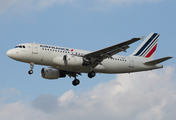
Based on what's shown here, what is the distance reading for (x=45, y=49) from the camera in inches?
1681

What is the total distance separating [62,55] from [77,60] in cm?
220

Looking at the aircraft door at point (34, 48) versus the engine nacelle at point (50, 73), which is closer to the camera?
the aircraft door at point (34, 48)

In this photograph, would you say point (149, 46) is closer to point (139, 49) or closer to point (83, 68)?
point (139, 49)

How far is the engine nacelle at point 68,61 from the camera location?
42.1 meters

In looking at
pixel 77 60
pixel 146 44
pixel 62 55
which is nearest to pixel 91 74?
pixel 77 60

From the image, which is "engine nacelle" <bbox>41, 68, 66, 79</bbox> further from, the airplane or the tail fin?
the tail fin

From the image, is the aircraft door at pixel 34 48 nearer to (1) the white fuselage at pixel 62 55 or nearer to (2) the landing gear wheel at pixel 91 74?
(1) the white fuselage at pixel 62 55

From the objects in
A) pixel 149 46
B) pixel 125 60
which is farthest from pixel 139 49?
pixel 125 60

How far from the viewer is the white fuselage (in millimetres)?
42219

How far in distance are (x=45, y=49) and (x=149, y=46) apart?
1895cm

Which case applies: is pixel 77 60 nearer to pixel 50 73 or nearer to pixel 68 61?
pixel 68 61

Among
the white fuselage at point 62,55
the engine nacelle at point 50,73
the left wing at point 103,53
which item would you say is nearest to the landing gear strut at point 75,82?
the engine nacelle at point 50,73

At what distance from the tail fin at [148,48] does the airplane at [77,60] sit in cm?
172

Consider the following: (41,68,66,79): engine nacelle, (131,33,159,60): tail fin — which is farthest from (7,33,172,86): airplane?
(131,33,159,60): tail fin
